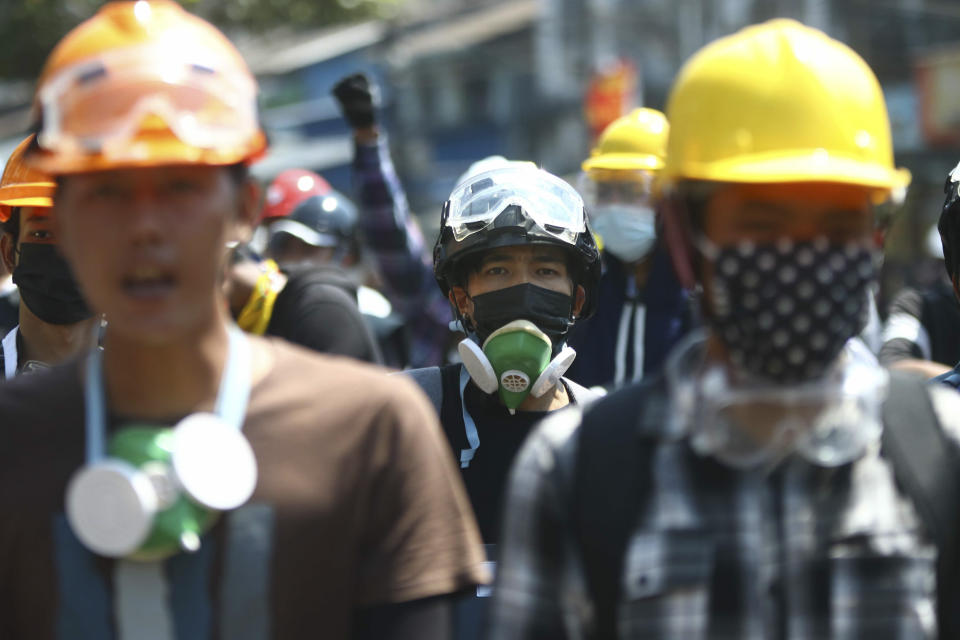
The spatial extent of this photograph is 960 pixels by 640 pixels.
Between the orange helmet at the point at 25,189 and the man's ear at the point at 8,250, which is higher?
the orange helmet at the point at 25,189

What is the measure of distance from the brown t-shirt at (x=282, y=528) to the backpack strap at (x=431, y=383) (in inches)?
65.9

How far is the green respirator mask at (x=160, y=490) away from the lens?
2.20 m

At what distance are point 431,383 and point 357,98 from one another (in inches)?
111

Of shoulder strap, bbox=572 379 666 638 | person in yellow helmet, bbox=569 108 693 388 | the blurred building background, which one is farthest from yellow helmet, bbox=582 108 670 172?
the blurred building background

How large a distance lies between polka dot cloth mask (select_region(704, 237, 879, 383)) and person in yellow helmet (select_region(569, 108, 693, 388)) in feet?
10.3

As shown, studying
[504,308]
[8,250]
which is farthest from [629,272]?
[8,250]

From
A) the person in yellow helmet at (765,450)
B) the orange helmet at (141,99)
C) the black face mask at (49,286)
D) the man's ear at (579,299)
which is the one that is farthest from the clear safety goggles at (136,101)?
the man's ear at (579,299)

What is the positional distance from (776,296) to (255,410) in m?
0.88

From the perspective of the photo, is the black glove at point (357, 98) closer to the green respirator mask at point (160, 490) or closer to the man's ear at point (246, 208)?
the man's ear at point (246, 208)

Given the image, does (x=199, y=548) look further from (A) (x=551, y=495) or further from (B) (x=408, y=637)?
(A) (x=551, y=495)

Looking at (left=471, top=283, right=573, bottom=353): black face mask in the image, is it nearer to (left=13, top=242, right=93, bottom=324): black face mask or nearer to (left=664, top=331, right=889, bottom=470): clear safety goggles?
(left=13, top=242, right=93, bottom=324): black face mask

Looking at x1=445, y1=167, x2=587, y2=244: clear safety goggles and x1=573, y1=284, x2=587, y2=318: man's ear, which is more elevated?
x1=445, y1=167, x2=587, y2=244: clear safety goggles

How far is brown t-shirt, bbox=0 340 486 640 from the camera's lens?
2.26 meters

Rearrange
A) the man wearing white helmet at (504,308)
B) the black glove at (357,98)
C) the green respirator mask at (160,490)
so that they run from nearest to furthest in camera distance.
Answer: the green respirator mask at (160,490) → the man wearing white helmet at (504,308) → the black glove at (357,98)
